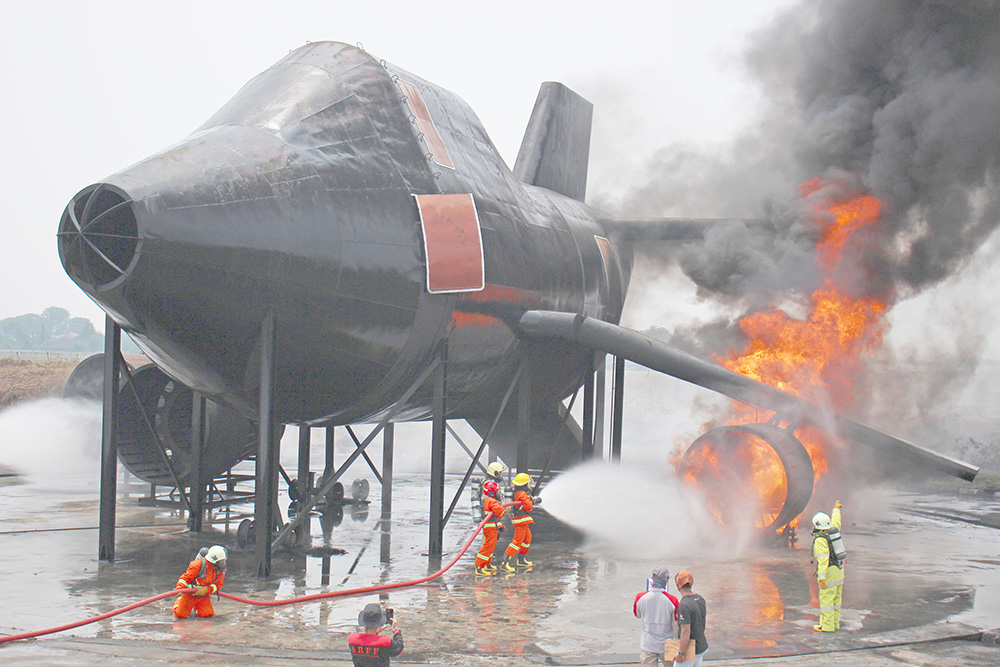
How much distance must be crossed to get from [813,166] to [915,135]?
2.00 meters

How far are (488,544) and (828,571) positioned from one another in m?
4.48

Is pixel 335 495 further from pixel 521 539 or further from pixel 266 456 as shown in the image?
pixel 266 456

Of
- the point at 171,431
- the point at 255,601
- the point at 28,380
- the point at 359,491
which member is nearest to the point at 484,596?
the point at 255,601

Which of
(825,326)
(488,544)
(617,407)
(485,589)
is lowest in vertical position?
(485,589)

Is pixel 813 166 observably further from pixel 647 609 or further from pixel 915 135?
pixel 647 609

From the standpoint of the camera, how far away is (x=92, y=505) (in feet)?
62.6

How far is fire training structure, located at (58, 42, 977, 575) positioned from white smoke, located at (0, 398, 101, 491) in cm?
1006

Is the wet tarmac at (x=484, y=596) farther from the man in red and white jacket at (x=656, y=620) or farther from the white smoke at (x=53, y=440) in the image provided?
the white smoke at (x=53, y=440)

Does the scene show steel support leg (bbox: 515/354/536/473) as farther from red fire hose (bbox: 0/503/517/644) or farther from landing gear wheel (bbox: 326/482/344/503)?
landing gear wheel (bbox: 326/482/344/503)

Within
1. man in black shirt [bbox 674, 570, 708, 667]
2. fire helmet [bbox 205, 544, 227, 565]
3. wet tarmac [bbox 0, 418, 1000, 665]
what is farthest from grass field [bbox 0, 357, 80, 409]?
man in black shirt [bbox 674, 570, 708, 667]

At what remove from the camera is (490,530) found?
12742 millimetres

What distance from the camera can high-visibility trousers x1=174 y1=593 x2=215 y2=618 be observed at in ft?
31.7

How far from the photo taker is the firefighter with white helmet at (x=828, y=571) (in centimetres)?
990

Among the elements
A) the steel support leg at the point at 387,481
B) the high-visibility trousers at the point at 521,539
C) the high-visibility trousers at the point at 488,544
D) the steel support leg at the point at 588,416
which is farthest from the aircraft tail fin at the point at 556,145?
the high-visibility trousers at the point at 488,544
